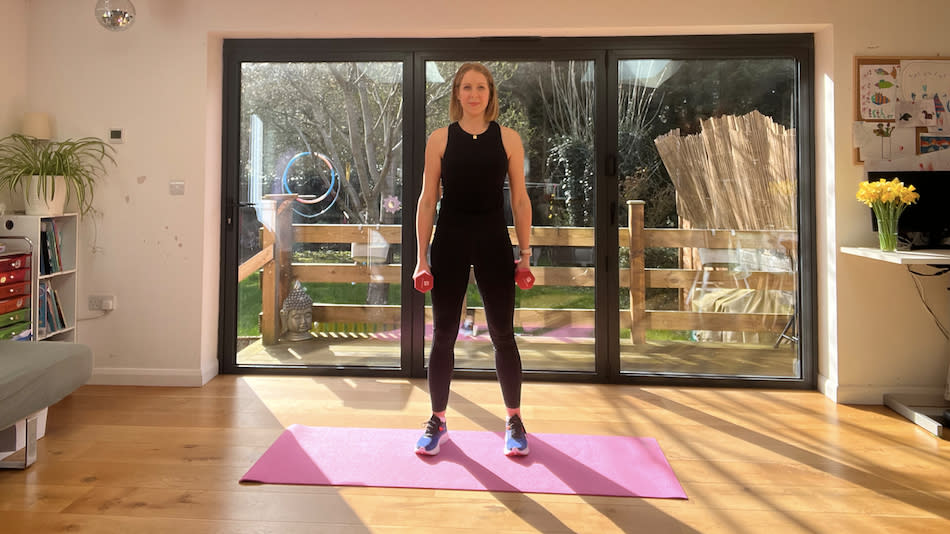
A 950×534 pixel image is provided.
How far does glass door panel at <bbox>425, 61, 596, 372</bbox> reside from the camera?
11.3ft

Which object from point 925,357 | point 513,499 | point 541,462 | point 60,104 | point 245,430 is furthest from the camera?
point 60,104

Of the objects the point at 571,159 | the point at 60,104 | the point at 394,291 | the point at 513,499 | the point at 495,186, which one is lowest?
the point at 513,499

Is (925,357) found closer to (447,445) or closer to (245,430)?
(447,445)

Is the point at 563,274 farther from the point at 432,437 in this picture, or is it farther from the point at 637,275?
the point at 432,437

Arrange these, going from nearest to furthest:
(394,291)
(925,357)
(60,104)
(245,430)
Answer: (245,430), (925,357), (60,104), (394,291)

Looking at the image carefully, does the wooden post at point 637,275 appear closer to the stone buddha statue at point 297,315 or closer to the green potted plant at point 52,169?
the stone buddha statue at point 297,315

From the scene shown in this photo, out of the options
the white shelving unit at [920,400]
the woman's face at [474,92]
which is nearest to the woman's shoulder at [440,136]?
the woman's face at [474,92]

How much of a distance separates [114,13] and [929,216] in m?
4.02

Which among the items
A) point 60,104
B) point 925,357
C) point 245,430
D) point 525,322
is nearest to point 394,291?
point 525,322

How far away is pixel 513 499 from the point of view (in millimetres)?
1962

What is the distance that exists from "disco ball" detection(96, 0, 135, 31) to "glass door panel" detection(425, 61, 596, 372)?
1.52m

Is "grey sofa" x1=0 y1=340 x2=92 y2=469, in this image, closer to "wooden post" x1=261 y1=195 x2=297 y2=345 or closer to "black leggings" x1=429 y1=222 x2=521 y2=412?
"wooden post" x1=261 y1=195 x2=297 y2=345

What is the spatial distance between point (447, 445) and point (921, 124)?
2.89 metres

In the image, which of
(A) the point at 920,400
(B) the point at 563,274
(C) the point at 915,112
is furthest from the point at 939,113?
(B) the point at 563,274
